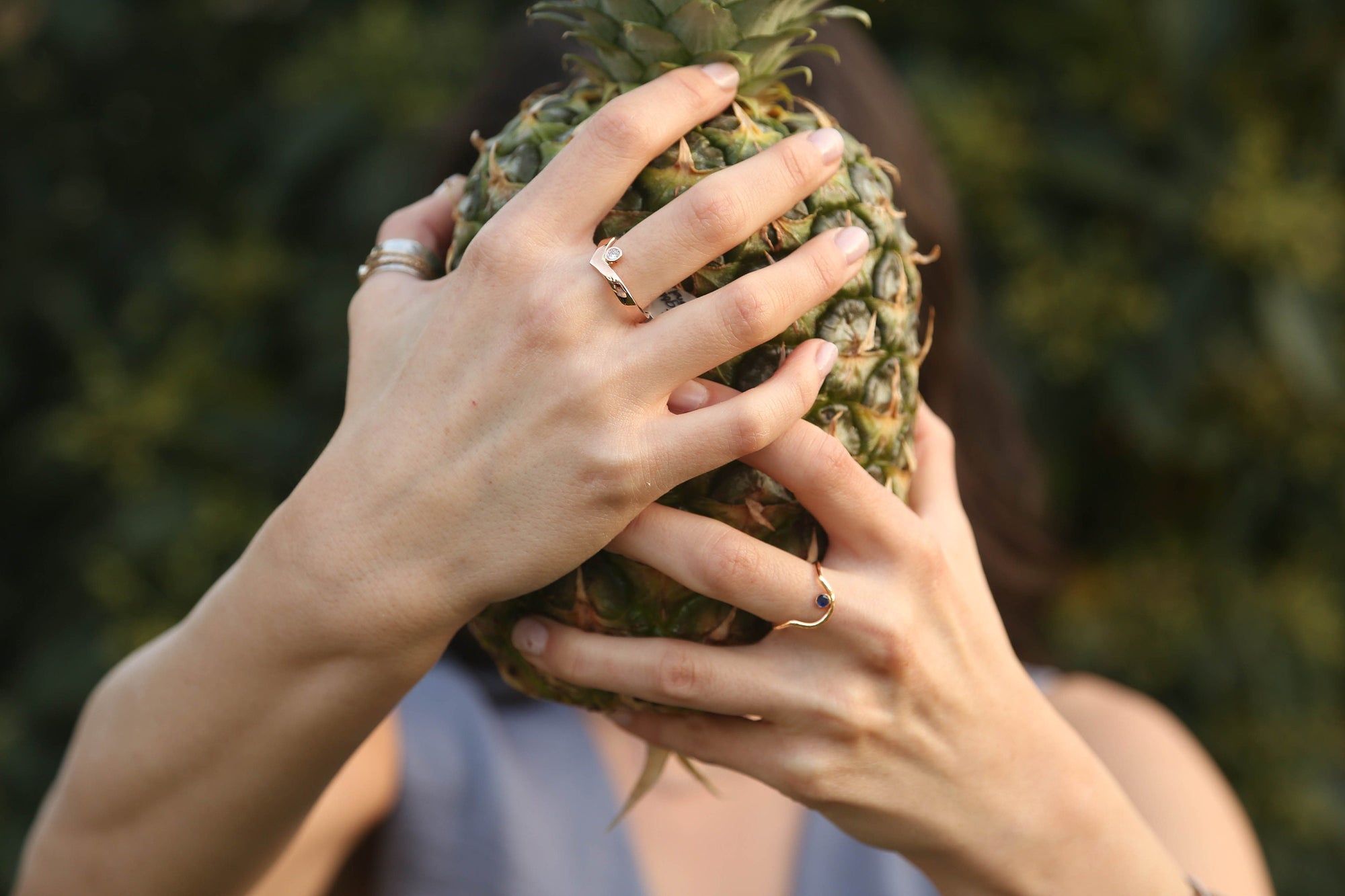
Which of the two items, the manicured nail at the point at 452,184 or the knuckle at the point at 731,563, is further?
the manicured nail at the point at 452,184

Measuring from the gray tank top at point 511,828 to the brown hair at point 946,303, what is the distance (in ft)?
0.69

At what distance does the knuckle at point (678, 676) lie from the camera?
1014mm

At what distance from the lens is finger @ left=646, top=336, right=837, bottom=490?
0.93 metres

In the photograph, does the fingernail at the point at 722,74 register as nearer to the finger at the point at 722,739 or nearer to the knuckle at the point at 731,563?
the knuckle at the point at 731,563

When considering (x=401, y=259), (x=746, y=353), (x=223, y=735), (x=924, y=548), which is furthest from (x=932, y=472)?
(x=223, y=735)

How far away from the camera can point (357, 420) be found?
1.02 metres

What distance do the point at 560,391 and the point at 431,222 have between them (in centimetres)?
41

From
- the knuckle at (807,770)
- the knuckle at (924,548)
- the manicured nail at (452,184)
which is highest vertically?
the manicured nail at (452,184)

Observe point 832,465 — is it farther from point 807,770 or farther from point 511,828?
point 511,828

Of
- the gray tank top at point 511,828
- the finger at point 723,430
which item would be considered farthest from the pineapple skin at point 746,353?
the gray tank top at point 511,828

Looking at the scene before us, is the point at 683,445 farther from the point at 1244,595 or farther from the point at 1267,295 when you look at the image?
the point at 1244,595

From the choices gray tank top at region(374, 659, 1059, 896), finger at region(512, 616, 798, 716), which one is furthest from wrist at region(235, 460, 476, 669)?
gray tank top at region(374, 659, 1059, 896)

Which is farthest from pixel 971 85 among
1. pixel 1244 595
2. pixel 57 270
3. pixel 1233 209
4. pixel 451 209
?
pixel 57 270

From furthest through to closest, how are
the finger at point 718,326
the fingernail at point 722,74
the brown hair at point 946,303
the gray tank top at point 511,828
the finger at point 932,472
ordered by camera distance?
the brown hair at point 946,303
the gray tank top at point 511,828
the finger at point 932,472
the fingernail at point 722,74
the finger at point 718,326
